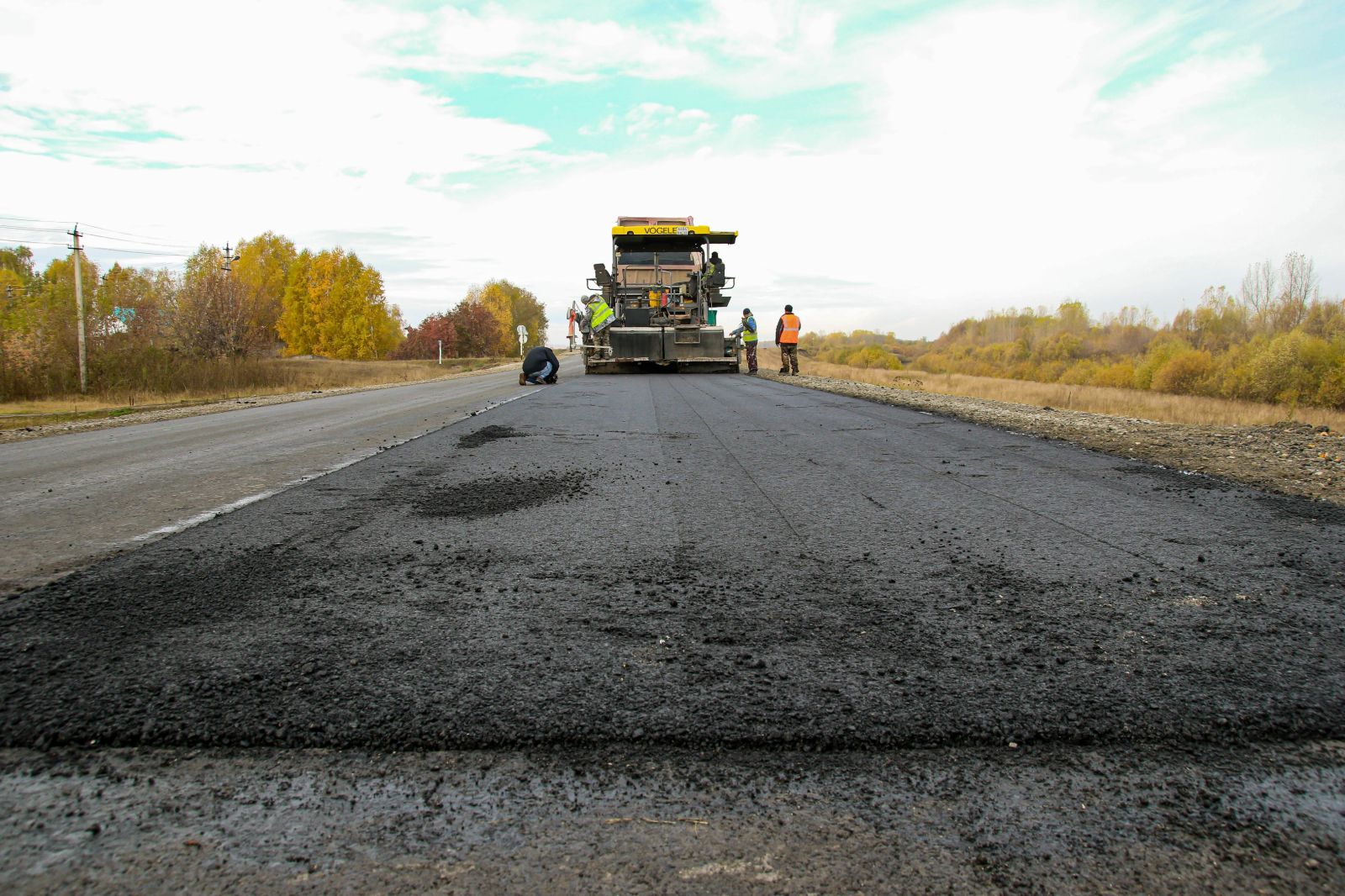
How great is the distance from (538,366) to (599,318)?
4.15m

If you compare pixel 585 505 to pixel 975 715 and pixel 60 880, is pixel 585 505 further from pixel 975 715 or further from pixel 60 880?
pixel 60 880

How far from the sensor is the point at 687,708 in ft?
7.36

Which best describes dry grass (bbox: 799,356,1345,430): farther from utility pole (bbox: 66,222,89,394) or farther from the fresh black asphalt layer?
utility pole (bbox: 66,222,89,394)

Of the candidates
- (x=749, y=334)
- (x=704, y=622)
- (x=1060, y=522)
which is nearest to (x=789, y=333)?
(x=749, y=334)

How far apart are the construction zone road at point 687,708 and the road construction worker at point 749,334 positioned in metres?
21.1

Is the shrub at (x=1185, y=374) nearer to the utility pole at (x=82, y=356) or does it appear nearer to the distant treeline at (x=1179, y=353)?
the distant treeline at (x=1179, y=353)

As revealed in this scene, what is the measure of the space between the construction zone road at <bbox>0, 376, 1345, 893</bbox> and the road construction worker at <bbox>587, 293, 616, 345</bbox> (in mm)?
19144

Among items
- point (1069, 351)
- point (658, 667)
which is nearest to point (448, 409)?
point (658, 667)

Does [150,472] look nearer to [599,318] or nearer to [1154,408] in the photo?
[599,318]

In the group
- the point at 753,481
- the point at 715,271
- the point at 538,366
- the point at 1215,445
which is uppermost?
the point at 715,271

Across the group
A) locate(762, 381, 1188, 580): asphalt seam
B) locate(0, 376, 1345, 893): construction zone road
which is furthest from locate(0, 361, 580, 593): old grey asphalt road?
locate(762, 381, 1188, 580): asphalt seam

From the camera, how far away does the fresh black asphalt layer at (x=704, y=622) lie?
218cm

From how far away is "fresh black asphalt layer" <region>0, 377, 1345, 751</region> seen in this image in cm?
218

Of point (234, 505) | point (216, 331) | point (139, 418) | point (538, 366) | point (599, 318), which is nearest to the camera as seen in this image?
point (234, 505)
